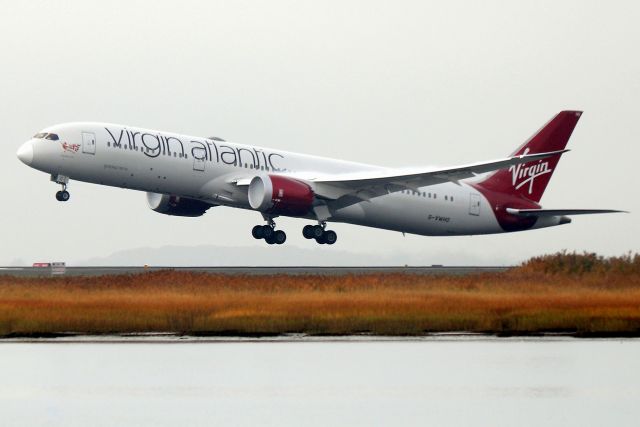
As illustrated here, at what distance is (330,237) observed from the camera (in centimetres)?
5631

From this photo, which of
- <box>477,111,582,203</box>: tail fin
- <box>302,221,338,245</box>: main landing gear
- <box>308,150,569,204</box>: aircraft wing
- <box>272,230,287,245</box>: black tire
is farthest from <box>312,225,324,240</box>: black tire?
<box>477,111,582,203</box>: tail fin

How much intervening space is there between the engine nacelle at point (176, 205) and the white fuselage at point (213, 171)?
4.15 m

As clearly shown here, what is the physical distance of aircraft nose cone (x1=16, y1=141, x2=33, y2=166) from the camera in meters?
49.7

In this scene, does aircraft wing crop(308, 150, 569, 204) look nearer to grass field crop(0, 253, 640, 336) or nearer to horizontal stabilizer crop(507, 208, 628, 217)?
grass field crop(0, 253, 640, 336)

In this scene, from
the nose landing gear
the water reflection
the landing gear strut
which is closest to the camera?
the water reflection

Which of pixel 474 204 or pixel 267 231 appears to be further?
pixel 474 204

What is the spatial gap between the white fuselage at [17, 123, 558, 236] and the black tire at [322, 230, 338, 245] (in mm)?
768

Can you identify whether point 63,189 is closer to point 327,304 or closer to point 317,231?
point 317,231

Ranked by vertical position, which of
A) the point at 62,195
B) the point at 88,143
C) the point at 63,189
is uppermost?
the point at 88,143

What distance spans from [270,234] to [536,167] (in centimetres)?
1491

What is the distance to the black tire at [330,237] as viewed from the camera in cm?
5625

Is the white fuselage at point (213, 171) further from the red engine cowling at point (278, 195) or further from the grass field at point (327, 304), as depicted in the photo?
the grass field at point (327, 304)

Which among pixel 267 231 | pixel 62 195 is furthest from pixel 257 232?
pixel 62 195

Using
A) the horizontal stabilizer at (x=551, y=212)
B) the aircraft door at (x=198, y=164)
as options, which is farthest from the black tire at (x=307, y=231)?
the horizontal stabilizer at (x=551, y=212)
